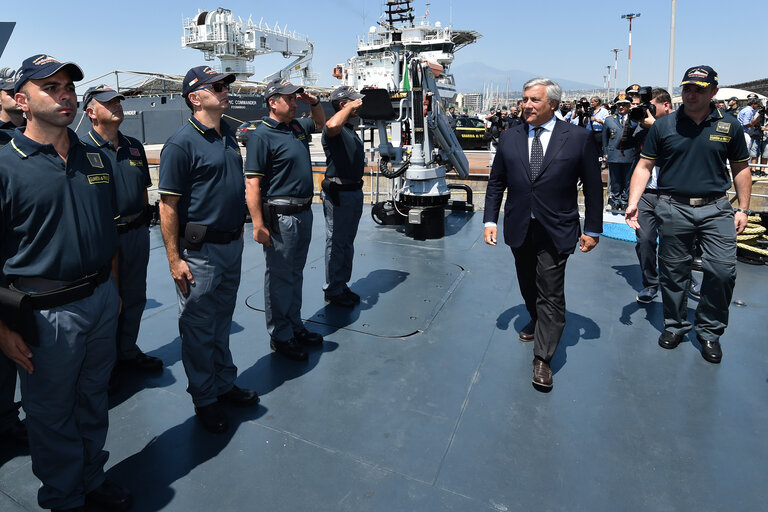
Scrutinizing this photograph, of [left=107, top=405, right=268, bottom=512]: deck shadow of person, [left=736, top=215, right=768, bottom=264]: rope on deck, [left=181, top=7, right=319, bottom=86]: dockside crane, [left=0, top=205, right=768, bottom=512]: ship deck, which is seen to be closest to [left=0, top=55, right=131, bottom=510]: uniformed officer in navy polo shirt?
[left=107, top=405, right=268, bottom=512]: deck shadow of person

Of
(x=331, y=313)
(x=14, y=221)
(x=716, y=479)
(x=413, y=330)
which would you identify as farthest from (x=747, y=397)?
(x=14, y=221)

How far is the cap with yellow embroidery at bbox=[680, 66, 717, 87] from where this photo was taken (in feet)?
9.48

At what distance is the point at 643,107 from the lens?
373 centimetres

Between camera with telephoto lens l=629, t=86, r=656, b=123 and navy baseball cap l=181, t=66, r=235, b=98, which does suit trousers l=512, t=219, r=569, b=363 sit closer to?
camera with telephoto lens l=629, t=86, r=656, b=123

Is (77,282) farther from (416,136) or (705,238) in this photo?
(416,136)

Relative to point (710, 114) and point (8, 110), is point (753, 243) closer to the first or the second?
point (710, 114)

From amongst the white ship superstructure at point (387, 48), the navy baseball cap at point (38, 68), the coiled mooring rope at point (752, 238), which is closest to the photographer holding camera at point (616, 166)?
the coiled mooring rope at point (752, 238)

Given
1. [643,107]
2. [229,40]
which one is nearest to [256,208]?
[643,107]

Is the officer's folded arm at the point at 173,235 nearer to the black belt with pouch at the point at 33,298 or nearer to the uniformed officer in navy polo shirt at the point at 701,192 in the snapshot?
the black belt with pouch at the point at 33,298

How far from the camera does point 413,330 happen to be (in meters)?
3.51

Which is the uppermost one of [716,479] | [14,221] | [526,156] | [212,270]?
[526,156]

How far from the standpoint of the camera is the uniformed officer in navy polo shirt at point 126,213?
2.84 m

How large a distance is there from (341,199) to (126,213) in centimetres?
160

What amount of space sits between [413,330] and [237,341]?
3.97 ft
